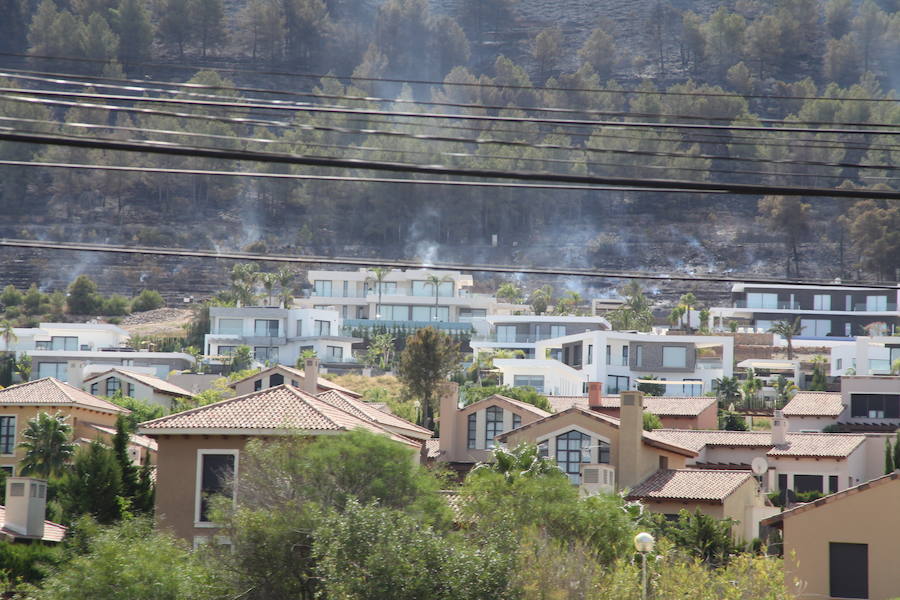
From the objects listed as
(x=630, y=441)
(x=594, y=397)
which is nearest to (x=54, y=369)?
(x=594, y=397)

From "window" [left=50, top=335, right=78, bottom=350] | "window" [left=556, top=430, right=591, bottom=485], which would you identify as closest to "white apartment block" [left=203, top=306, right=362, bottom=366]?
"window" [left=50, top=335, right=78, bottom=350]

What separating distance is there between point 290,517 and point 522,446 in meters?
12.5

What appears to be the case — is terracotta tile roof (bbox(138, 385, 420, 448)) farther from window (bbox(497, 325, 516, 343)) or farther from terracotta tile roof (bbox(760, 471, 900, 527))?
window (bbox(497, 325, 516, 343))

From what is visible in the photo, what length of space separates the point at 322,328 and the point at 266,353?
6177 mm

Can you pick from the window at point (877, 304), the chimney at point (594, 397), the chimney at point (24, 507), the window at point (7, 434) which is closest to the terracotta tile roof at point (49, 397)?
the window at point (7, 434)

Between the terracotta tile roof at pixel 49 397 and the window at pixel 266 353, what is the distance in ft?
204

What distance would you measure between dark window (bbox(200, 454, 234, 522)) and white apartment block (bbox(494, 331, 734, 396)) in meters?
64.8

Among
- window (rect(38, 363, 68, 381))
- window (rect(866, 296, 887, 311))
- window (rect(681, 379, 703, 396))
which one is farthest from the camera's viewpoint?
window (rect(866, 296, 887, 311))

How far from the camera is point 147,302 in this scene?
18550 cm

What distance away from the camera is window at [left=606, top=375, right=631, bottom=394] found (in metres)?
100

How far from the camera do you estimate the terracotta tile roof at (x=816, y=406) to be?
69000 millimetres

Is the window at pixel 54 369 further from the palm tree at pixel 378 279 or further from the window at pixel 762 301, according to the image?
the window at pixel 762 301

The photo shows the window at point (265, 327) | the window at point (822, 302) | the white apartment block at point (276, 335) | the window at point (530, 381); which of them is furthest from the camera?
the window at point (822, 302)

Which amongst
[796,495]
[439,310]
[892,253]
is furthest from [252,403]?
[892,253]
